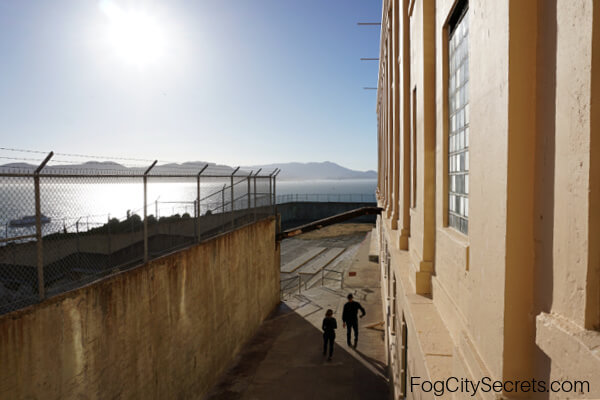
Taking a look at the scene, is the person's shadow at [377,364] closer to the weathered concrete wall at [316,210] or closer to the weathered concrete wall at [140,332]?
the weathered concrete wall at [140,332]

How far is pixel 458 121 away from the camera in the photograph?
4.24m

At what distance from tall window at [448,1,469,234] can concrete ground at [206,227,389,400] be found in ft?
21.3

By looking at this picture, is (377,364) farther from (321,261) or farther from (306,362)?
(321,261)

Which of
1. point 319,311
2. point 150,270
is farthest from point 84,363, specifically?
point 319,311

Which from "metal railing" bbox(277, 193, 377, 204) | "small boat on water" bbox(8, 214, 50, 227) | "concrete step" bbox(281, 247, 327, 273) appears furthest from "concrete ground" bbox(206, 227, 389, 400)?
"metal railing" bbox(277, 193, 377, 204)

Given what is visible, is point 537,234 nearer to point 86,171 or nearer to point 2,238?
point 2,238

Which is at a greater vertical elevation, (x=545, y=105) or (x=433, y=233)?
(x=545, y=105)

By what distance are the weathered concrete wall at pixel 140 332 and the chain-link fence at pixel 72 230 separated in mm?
383

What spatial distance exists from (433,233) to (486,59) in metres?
3.13

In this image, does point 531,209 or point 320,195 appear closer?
point 531,209

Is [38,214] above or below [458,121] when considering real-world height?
below

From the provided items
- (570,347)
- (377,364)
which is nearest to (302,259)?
(377,364)

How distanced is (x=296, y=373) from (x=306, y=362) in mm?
686

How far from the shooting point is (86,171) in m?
5.84
